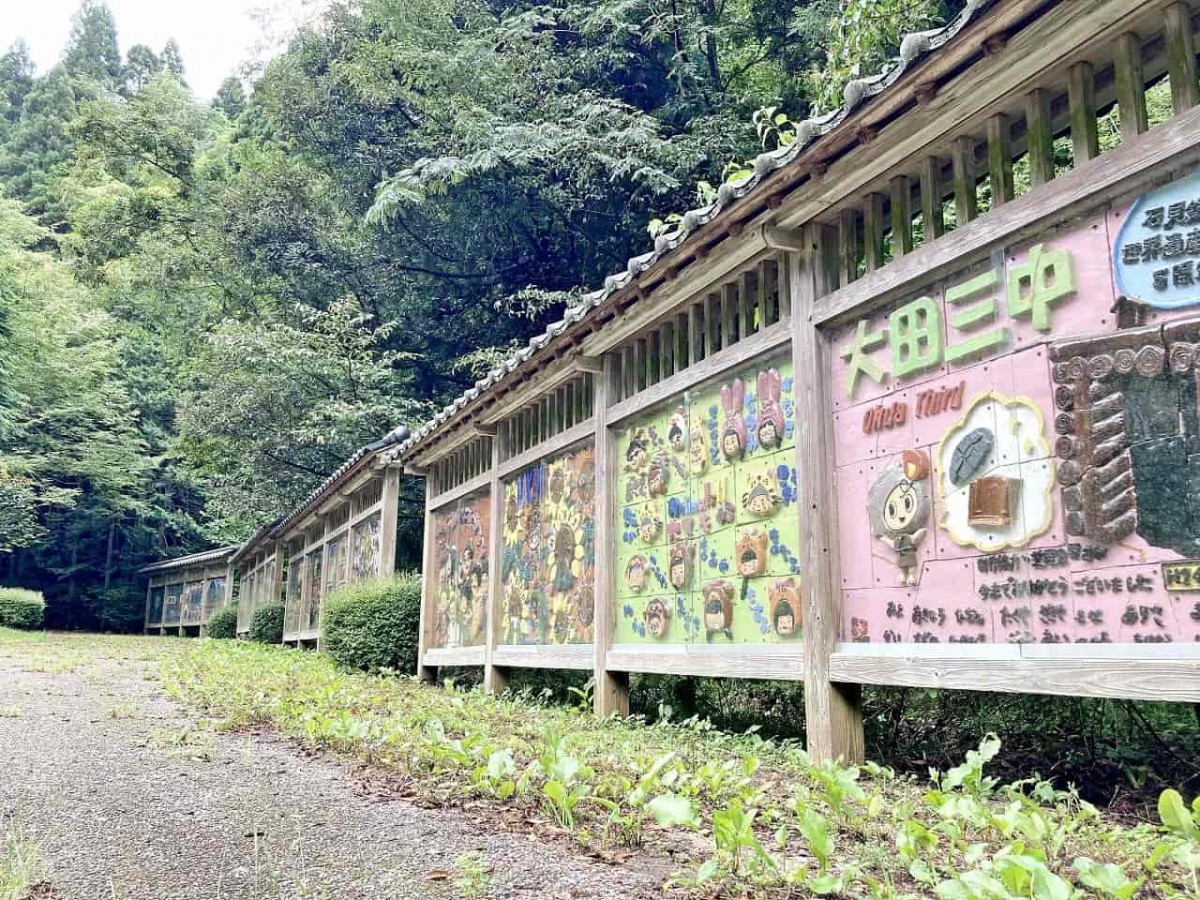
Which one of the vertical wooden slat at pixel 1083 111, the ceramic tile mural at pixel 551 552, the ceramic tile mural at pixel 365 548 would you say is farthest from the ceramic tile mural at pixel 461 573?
the vertical wooden slat at pixel 1083 111

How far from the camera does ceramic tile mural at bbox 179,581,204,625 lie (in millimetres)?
30062

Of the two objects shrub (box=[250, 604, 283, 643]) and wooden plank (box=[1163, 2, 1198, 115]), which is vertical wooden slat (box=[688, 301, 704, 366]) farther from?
shrub (box=[250, 604, 283, 643])

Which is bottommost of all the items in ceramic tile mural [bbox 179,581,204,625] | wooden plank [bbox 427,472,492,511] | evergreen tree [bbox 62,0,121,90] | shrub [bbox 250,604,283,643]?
shrub [bbox 250,604,283,643]

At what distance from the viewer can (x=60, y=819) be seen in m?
3.40

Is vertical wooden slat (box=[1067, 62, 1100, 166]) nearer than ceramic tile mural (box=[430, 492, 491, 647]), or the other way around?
vertical wooden slat (box=[1067, 62, 1100, 166])

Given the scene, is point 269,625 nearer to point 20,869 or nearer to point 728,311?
point 728,311

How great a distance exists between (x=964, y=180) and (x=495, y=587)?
19.2 ft

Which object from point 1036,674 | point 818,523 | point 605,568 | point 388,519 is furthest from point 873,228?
point 388,519

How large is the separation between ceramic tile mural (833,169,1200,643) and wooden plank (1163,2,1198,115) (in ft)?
1.05

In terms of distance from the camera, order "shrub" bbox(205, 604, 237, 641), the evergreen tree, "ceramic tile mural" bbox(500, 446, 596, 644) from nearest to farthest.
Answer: "ceramic tile mural" bbox(500, 446, 596, 644) < "shrub" bbox(205, 604, 237, 641) < the evergreen tree

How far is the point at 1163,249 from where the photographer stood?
310cm

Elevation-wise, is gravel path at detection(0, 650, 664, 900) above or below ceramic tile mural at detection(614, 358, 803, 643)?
below

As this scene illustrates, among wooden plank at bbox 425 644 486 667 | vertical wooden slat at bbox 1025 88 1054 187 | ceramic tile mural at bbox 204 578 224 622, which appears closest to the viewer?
vertical wooden slat at bbox 1025 88 1054 187

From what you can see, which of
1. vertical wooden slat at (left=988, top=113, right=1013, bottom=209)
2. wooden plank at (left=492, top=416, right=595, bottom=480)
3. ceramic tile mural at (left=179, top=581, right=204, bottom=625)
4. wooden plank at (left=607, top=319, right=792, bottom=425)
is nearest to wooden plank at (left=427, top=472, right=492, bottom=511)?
wooden plank at (left=492, top=416, right=595, bottom=480)
